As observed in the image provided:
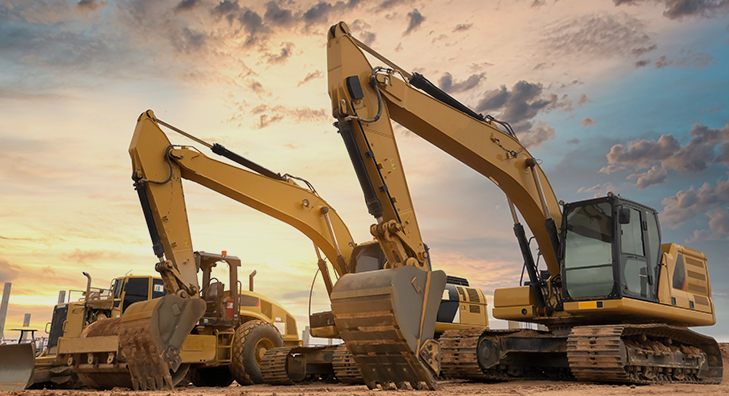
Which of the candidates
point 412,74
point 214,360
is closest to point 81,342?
point 214,360

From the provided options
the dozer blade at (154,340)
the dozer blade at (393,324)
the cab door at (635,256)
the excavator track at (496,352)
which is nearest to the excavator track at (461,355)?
the excavator track at (496,352)

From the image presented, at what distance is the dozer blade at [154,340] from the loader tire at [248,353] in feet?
8.63

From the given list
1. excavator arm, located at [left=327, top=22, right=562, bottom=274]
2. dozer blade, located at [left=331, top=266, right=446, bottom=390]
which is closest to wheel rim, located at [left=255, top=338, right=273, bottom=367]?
dozer blade, located at [left=331, top=266, right=446, bottom=390]

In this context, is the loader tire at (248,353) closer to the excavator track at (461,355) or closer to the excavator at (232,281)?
the excavator at (232,281)

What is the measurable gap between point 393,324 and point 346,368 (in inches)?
178

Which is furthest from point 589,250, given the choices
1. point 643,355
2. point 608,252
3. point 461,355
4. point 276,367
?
point 276,367

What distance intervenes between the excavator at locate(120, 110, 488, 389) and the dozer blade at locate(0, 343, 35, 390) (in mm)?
2493

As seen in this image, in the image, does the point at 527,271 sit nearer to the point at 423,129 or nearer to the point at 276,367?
the point at 423,129

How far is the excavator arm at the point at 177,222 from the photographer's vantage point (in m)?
9.22

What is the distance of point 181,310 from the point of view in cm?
963

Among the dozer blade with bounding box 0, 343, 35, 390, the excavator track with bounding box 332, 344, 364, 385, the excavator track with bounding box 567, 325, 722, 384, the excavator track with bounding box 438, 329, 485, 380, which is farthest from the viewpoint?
the excavator track with bounding box 332, 344, 364, 385

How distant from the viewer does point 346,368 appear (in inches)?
433

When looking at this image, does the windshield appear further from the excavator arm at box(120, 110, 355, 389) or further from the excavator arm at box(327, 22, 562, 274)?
the excavator arm at box(120, 110, 355, 389)

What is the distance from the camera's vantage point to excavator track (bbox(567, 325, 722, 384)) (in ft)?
28.4
